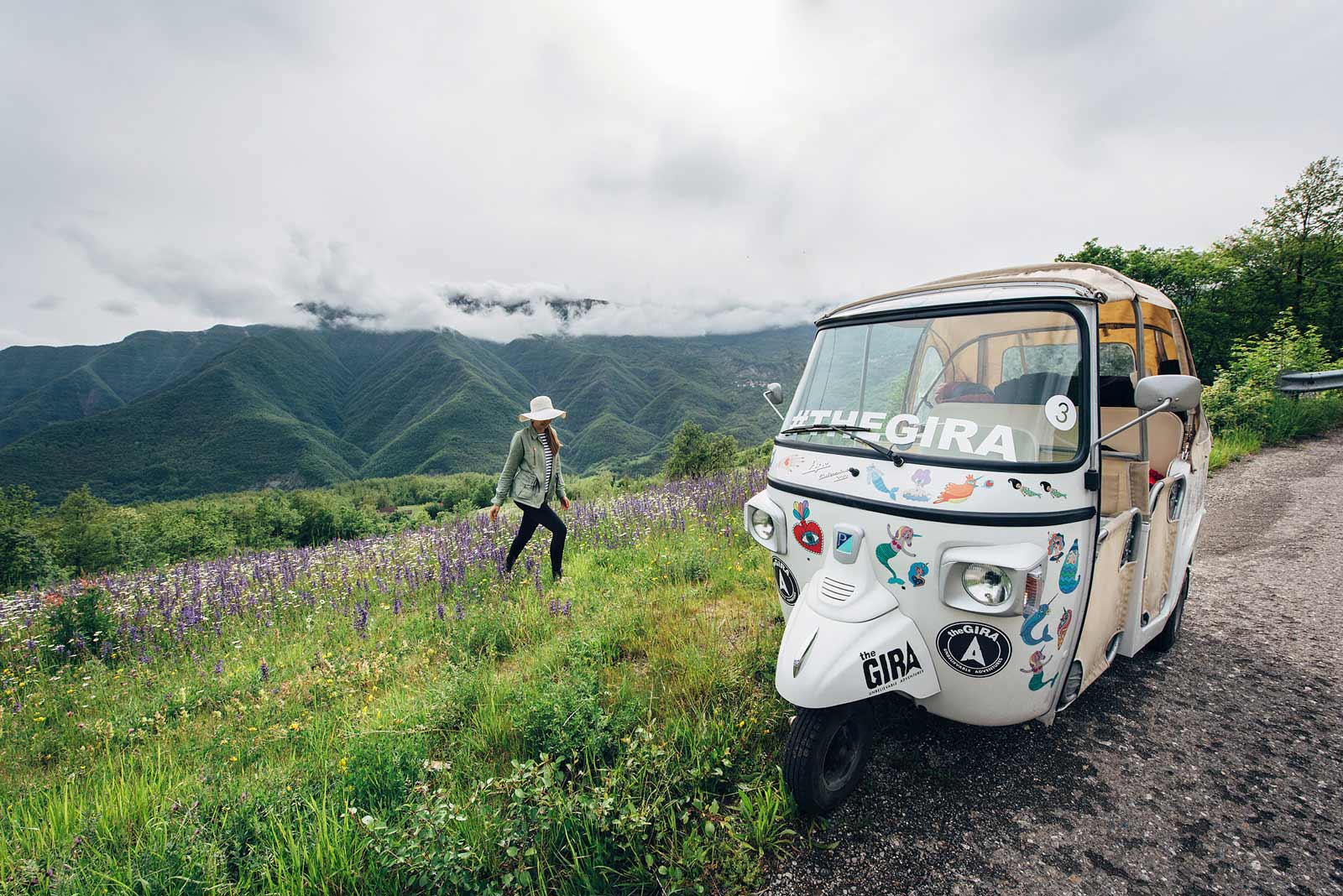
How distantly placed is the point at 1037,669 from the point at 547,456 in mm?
5016

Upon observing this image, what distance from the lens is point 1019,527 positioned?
2.34m

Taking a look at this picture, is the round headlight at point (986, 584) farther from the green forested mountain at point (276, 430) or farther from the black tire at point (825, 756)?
the green forested mountain at point (276, 430)

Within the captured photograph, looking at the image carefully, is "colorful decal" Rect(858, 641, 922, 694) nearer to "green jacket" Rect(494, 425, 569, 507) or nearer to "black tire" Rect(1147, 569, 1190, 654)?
"black tire" Rect(1147, 569, 1190, 654)

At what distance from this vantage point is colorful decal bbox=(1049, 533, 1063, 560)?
2367 millimetres

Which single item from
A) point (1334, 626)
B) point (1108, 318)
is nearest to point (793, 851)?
point (1108, 318)

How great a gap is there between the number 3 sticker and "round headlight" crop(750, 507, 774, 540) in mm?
1553

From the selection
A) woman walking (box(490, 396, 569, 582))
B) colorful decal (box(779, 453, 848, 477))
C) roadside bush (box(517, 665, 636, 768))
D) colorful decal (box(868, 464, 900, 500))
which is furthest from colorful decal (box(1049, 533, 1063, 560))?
woman walking (box(490, 396, 569, 582))

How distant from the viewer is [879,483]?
8.66ft

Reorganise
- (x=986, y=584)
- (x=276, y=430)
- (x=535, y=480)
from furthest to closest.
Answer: (x=276, y=430) < (x=535, y=480) < (x=986, y=584)

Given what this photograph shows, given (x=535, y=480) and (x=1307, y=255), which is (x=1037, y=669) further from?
(x=1307, y=255)

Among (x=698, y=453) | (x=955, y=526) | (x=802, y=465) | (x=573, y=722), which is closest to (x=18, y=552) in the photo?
(x=698, y=453)

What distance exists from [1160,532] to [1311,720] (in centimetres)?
137

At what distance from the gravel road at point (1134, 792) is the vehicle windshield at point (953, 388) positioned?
5.96 feet

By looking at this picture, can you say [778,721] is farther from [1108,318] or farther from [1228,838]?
[1108,318]
